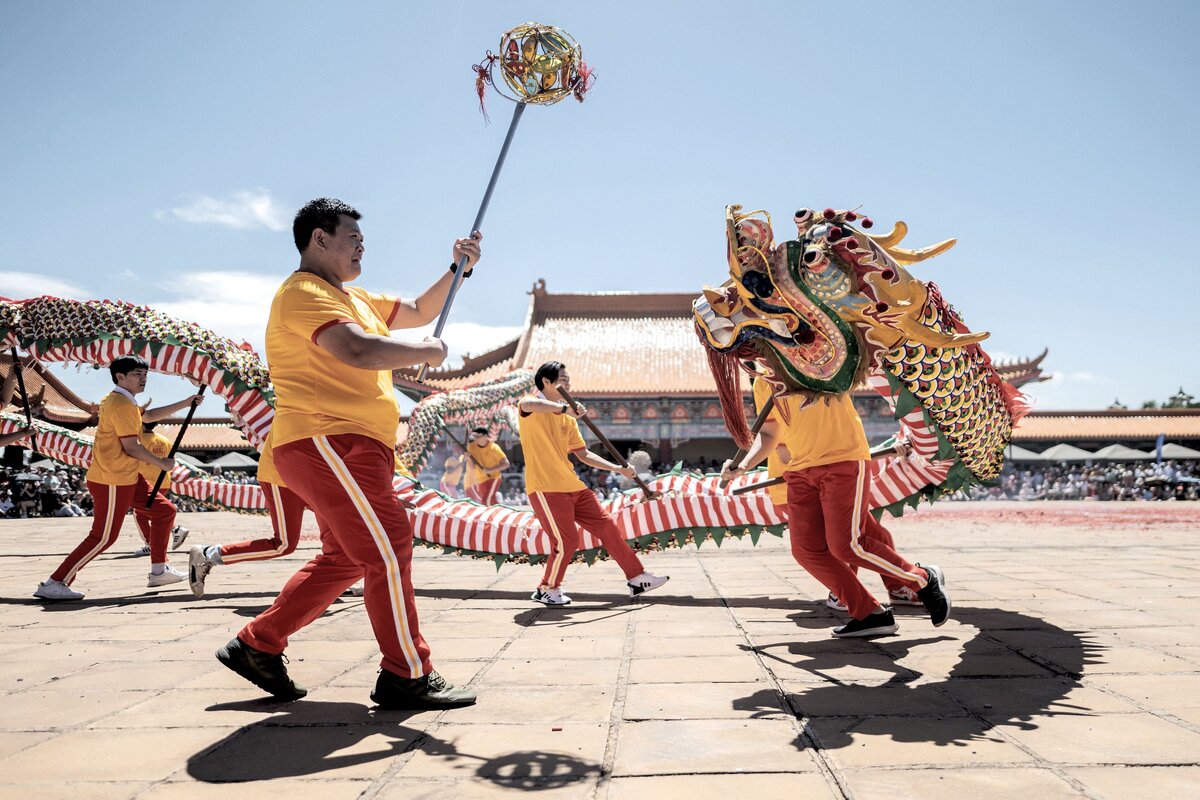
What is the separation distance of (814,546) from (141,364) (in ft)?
14.4

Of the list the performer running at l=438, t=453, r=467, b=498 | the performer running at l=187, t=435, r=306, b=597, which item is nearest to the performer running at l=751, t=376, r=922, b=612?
the performer running at l=187, t=435, r=306, b=597

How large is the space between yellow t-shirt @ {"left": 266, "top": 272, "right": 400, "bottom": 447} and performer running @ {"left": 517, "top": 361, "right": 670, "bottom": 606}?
218cm

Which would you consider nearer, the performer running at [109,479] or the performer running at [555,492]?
the performer running at [555,492]

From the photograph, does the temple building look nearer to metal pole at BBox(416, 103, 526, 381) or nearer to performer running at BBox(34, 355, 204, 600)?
performer running at BBox(34, 355, 204, 600)

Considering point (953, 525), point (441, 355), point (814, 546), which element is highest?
point (441, 355)

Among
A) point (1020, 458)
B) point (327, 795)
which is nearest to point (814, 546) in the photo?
point (327, 795)

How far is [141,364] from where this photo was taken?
5488 millimetres

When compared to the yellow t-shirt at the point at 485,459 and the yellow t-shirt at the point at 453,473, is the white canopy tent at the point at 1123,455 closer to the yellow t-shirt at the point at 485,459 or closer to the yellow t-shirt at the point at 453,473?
the yellow t-shirt at the point at 453,473

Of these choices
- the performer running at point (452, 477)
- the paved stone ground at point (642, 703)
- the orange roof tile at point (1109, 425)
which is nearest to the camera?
the paved stone ground at point (642, 703)

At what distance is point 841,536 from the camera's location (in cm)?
352

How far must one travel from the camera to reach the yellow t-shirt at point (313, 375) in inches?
99.3

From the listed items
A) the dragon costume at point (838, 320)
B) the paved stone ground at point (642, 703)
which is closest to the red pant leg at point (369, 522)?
the paved stone ground at point (642, 703)

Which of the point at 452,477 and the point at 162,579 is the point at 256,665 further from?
the point at 452,477

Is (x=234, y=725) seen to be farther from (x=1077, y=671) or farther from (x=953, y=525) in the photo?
(x=953, y=525)
